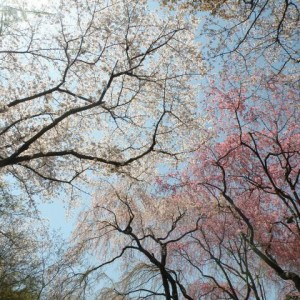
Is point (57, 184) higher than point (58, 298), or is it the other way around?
point (57, 184)

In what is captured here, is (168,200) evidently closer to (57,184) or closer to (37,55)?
(57,184)

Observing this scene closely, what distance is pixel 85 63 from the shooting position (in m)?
9.15

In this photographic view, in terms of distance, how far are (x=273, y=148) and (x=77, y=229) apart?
7400 mm

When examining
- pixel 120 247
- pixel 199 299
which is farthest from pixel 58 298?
pixel 199 299

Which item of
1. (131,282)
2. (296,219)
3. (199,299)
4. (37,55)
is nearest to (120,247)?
(131,282)

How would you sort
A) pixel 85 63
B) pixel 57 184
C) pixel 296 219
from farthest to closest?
pixel 57 184
pixel 85 63
pixel 296 219

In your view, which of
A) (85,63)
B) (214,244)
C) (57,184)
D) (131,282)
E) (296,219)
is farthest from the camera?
(214,244)

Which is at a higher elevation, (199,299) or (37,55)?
(37,55)

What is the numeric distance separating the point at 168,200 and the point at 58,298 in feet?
15.8

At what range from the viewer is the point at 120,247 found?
1201 centimetres

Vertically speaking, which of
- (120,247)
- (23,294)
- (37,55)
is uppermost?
(37,55)

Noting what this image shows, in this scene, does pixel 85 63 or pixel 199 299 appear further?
pixel 199 299

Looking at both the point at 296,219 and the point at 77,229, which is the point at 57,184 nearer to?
the point at 77,229

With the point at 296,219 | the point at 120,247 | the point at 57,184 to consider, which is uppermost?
the point at 57,184
